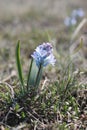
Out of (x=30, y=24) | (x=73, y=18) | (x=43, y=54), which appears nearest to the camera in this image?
(x=43, y=54)

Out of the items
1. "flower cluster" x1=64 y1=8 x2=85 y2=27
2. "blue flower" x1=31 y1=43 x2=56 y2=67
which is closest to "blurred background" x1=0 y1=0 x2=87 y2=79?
"flower cluster" x1=64 y1=8 x2=85 y2=27

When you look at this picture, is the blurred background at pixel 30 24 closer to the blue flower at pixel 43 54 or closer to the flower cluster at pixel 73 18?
the flower cluster at pixel 73 18

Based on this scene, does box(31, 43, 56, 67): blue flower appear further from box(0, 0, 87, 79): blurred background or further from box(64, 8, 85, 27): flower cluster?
box(64, 8, 85, 27): flower cluster

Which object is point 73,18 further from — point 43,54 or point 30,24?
point 43,54

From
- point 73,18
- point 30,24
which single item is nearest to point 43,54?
point 73,18

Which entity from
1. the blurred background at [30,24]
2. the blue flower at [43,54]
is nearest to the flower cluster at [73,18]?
the blurred background at [30,24]

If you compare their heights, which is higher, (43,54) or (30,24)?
(30,24)

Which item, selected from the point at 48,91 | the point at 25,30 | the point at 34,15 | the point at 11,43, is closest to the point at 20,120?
the point at 48,91

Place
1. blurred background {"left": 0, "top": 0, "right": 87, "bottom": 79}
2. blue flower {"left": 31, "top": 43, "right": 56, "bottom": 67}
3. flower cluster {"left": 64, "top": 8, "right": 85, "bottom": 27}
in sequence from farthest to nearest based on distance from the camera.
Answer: flower cluster {"left": 64, "top": 8, "right": 85, "bottom": 27} < blurred background {"left": 0, "top": 0, "right": 87, "bottom": 79} < blue flower {"left": 31, "top": 43, "right": 56, "bottom": 67}

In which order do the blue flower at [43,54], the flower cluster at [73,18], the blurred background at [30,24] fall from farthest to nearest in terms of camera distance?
the flower cluster at [73,18], the blurred background at [30,24], the blue flower at [43,54]
